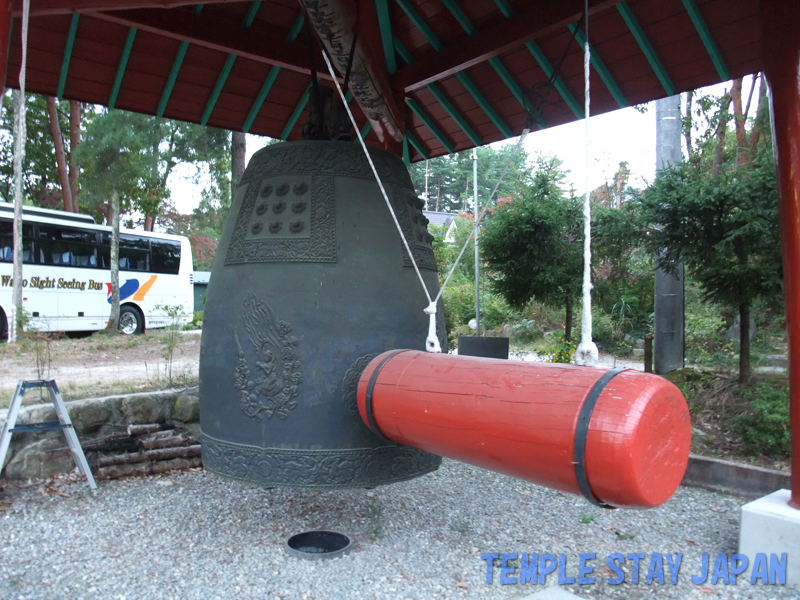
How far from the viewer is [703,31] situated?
3.44 m

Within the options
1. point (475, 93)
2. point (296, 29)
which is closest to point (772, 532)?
point (475, 93)

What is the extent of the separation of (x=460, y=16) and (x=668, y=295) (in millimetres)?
5677

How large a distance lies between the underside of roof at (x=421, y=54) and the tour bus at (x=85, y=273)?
295 inches

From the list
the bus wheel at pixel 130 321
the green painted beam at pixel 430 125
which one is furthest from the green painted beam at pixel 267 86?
the bus wheel at pixel 130 321

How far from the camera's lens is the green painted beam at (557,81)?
3846 mm

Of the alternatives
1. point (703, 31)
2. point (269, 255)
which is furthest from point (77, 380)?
point (703, 31)

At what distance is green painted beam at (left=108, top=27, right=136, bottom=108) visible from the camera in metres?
3.87

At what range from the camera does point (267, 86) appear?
453 cm

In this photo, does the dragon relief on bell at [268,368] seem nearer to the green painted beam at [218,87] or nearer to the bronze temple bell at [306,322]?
the bronze temple bell at [306,322]

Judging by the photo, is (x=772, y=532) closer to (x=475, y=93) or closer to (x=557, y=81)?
(x=557, y=81)

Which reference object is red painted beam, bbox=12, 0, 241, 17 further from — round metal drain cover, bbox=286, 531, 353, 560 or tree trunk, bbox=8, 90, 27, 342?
round metal drain cover, bbox=286, 531, 353, 560

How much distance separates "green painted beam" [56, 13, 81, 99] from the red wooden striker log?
3286mm

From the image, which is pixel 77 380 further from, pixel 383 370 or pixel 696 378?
pixel 696 378

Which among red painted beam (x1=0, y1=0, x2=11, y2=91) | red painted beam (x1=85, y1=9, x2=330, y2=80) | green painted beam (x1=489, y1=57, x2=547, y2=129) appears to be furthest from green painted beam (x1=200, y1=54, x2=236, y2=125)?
red painted beam (x1=0, y1=0, x2=11, y2=91)
